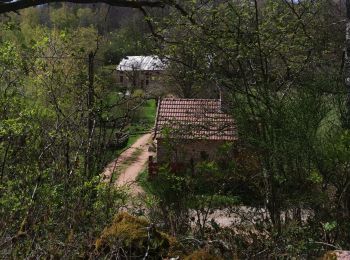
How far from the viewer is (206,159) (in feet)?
21.8

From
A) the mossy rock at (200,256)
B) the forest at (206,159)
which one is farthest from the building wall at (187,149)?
the mossy rock at (200,256)

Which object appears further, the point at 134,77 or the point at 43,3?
the point at 134,77

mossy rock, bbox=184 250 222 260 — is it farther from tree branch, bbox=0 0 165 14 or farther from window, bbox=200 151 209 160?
tree branch, bbox=0 0 165 14

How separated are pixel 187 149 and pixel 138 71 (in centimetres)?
373

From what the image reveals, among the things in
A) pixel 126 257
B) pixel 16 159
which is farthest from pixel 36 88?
pixel 126 257

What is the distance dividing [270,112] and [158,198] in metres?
1.88

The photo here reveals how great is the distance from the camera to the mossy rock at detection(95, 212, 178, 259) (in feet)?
Answer: 13.4

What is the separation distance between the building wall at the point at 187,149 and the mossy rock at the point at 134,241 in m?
2.08

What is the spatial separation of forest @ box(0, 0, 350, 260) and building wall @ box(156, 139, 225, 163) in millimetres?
109

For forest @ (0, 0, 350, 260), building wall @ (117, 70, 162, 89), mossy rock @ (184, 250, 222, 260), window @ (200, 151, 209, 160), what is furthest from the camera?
building wall @ (117, 70, 162, 89)

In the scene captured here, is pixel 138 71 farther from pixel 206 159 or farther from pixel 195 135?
pixel 206 159

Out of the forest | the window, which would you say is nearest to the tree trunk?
the forest

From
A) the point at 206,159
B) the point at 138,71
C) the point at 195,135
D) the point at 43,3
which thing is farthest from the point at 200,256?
the point at 138,71

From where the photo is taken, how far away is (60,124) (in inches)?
250
